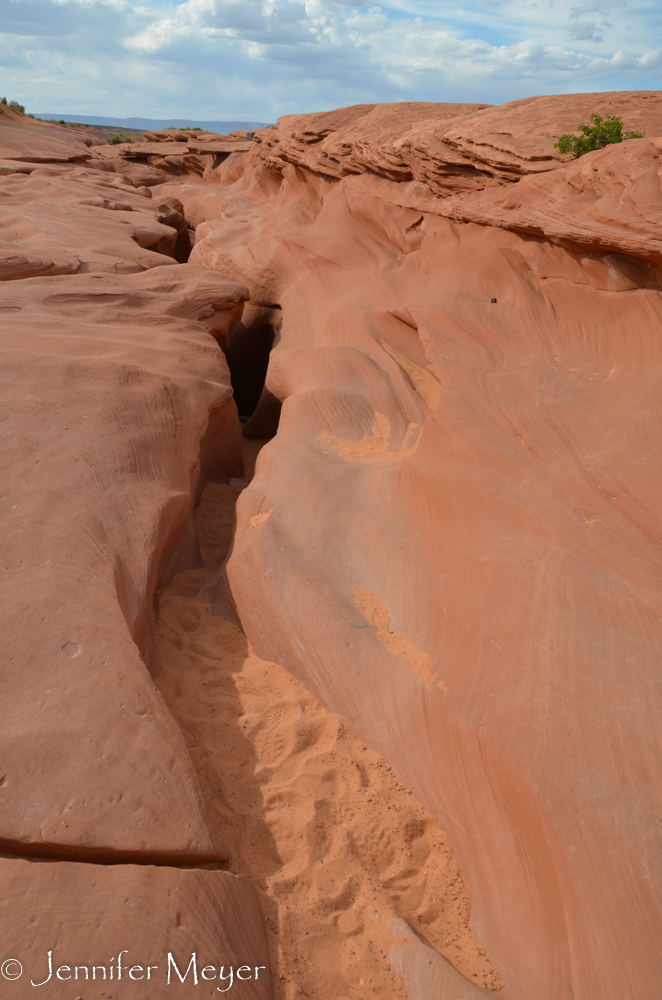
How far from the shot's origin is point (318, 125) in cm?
916

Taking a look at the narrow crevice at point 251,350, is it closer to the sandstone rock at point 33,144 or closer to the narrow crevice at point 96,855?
the narrow crevice at point 96,855

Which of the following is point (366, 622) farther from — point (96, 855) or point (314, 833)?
point (96, 855)

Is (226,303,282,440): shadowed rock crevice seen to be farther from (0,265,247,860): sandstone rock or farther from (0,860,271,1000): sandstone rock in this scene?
(0,860,271,1000): sandstone rock

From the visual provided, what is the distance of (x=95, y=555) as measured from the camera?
3047 mm

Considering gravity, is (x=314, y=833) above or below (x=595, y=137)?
below

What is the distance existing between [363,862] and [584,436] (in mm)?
2655

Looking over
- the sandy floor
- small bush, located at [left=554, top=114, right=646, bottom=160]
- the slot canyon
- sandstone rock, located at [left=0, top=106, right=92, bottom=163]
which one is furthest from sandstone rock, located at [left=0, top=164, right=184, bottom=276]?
the sandy floor

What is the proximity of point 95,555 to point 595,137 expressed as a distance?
5118 mm

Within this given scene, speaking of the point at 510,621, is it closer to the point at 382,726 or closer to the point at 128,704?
the point at 382,726

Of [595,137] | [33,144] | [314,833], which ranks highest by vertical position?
[33,144]

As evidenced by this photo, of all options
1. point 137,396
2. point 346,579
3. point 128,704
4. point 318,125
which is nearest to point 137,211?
point 318,125

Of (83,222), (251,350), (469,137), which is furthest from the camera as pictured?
(83,222)

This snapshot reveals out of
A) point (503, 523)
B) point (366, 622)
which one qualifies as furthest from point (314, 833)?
point (503, 523)

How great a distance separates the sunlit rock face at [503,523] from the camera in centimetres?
235
